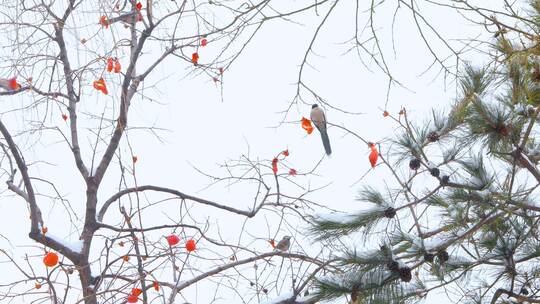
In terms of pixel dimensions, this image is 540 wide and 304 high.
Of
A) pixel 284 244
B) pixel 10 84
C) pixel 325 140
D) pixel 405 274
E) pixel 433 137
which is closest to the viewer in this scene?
pixel 405 274

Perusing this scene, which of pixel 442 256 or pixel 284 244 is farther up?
pixel 284 244

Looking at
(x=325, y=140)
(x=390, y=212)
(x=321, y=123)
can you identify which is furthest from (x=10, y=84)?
(x=325, y=140)

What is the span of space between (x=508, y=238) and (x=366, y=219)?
673mm

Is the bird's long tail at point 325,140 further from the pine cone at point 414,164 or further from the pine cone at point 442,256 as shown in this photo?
the pine cone at point 442,256

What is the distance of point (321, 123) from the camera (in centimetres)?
417

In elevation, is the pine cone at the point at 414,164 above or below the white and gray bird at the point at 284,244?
below

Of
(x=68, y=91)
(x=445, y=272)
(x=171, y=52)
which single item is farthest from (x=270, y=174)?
(x=445, y=272)

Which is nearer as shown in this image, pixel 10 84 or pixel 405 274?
pixel 405 274

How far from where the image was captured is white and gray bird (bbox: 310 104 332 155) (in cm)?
403

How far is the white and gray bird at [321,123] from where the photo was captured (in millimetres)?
4031

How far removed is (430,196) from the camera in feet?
7.59

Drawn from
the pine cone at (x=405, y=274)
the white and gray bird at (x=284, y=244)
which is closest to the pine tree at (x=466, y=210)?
the pine cone at (x=405, y=274)

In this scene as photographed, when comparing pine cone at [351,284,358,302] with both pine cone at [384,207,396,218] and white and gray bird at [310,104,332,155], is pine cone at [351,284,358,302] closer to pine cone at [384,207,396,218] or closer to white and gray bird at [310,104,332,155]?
pine cone at [384,207,396,218]

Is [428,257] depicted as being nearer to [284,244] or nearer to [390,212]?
[390,212]
